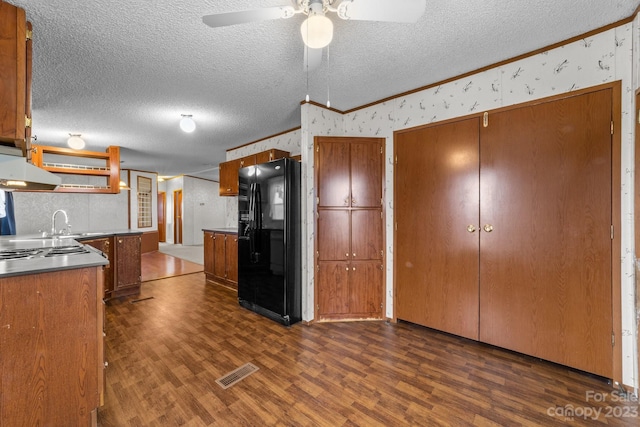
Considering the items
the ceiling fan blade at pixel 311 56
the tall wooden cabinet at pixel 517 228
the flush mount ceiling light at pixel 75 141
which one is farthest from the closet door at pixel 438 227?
the flush mount ceiling light at pixel 75 141

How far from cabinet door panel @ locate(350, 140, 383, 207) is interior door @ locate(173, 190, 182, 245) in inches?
337

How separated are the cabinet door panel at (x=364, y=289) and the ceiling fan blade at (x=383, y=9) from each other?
225 centimetres

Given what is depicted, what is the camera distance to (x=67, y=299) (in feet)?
4.85

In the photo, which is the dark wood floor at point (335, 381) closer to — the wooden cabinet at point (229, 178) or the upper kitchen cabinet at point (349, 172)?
the upper kitchen cabinet at point (349, 172)

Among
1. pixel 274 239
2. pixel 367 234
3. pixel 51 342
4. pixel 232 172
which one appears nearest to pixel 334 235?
pixel 367 234

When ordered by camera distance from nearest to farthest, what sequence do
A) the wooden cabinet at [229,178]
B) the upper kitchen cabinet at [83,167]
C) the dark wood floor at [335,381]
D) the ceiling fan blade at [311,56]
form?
the dark wood floor at [335,381]
the ceiling fan blade at [311,56]
the upper kitchen cabinet at [83,167]
the wooden cabinet at [229,178]

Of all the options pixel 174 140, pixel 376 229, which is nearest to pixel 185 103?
pixel 174 140

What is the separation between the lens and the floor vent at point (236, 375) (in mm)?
1858

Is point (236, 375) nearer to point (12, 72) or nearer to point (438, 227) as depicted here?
point (438, 227)

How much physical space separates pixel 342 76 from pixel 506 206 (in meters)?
1.90

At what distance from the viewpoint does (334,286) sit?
2945 mm

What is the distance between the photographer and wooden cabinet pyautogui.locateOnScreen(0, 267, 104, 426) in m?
1.32

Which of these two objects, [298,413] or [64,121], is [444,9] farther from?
[64,121]

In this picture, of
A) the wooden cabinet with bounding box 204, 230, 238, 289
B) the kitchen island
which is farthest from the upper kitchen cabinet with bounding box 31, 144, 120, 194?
the kitchen island
